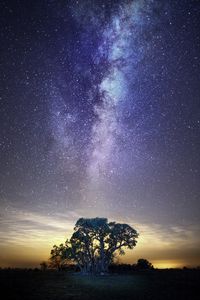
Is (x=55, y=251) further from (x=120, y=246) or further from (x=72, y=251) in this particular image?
(x=120, y=246)

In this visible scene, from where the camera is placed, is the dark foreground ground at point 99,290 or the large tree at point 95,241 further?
the large tree at point 95,241

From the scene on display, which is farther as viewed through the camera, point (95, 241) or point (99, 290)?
point (95, 241)

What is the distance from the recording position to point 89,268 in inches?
2189

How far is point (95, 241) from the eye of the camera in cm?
5791

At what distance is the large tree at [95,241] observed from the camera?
186 feet

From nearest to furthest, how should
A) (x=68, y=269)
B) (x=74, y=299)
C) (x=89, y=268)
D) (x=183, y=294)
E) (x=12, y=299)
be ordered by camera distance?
(x=12, y=299) < (x=74, y=299) < (x=183, y=294) < (x=89, y=268) < (x=68, y=269)

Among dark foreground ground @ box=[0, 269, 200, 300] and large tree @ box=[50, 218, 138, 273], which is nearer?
dark foreground ground @ box=[0, 269, 200, 300]

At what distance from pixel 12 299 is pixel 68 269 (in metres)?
51.4

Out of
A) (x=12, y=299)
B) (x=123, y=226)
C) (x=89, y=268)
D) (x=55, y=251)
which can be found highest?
(x=123, y=226)

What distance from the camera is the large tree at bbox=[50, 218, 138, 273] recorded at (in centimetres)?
5662

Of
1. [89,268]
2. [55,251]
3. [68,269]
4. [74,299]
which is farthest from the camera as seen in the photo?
[68,269]

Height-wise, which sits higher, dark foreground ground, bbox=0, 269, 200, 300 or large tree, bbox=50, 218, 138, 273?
large tree, bbox=50, 218, 138, 273

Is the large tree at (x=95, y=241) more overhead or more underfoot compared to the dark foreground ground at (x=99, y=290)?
more overhead

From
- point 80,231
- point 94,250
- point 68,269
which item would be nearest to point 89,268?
point 94,250
